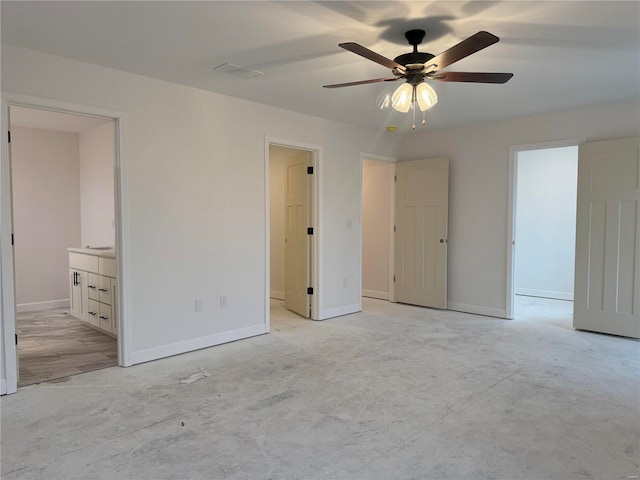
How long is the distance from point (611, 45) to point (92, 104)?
3.96 m

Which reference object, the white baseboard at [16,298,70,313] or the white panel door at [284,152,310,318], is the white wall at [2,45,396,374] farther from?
the white baseboard at [16,298,70,313]

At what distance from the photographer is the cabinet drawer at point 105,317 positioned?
14.5 ft

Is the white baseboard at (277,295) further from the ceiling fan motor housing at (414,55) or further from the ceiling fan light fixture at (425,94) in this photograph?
the ceiling fan motor housing at (414,55)

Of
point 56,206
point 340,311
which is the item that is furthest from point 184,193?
point 56,206

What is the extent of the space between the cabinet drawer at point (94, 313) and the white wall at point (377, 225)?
157 inches

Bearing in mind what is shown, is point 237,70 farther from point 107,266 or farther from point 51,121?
point 51,121

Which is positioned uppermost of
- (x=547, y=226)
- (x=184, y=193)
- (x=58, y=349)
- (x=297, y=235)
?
(x=184, y=193)

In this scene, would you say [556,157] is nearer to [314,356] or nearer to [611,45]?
[611,45]

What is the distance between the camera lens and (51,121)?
5449mm

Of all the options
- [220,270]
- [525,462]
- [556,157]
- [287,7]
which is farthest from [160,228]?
[556,157]

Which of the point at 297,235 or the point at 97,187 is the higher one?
the point at 97,187

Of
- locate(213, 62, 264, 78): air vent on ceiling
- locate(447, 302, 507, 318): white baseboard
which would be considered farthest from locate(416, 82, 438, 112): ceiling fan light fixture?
locate(447, 302, 507, 318): white baseboard

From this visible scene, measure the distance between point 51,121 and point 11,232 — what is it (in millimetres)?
3046

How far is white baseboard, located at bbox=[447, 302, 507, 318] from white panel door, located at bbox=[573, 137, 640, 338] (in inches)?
33.4
